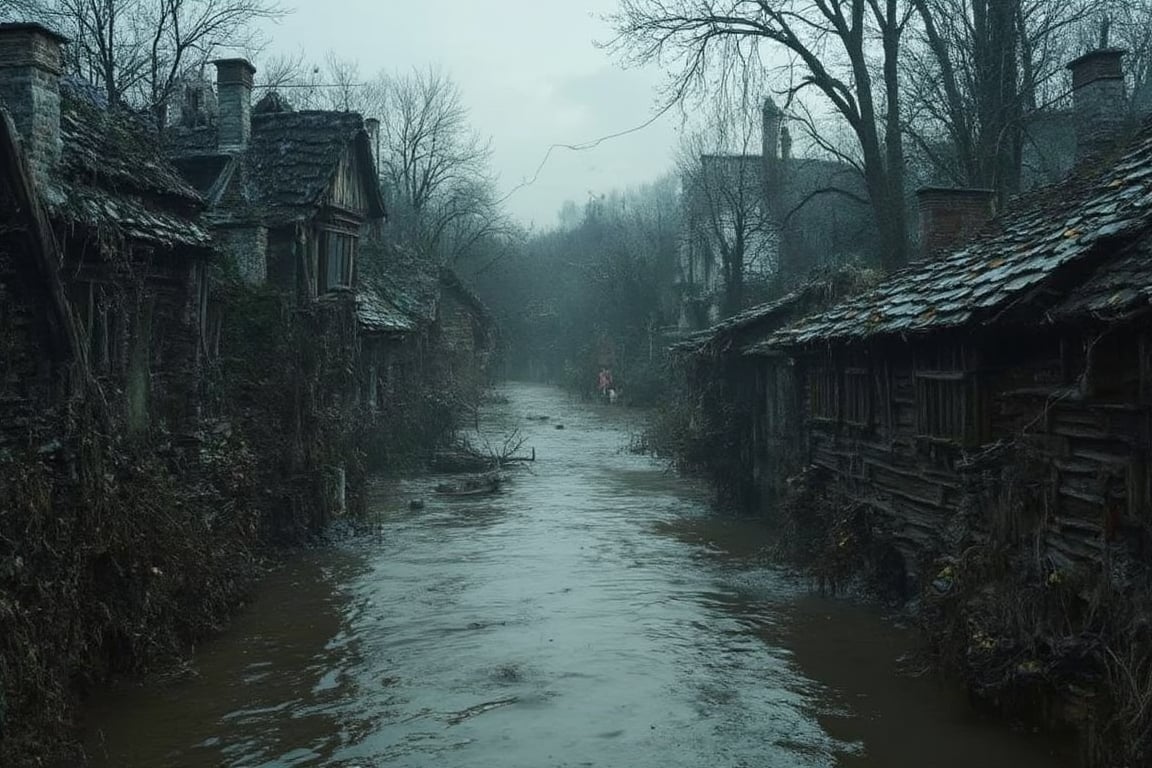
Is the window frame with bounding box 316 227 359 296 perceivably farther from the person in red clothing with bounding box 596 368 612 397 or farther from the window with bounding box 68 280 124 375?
the person in red clothing with bounding box 596 368 612 397

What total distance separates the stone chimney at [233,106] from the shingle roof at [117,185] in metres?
5.77

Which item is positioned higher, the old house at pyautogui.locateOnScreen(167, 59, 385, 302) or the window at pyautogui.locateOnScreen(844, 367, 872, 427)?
the old house at pyautogui.locateOnScreen(167, 59, 385, 302)

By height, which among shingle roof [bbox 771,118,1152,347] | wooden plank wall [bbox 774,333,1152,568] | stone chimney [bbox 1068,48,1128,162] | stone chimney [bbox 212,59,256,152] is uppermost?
stone chimney [bbox 212,59,256,152]

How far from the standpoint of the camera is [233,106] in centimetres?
2109

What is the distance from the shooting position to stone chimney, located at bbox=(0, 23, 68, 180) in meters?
11.0

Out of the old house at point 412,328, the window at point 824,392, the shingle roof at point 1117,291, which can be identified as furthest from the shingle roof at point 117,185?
the old house at point 412,328

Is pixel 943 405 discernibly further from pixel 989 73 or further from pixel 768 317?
pixel 989 73

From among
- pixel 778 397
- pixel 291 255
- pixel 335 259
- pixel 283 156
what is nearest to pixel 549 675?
pixel 778 397

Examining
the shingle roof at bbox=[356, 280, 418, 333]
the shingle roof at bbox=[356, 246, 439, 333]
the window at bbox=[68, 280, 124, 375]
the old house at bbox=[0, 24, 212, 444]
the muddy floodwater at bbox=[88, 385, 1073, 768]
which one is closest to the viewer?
the muddy floodwater at bbox=[88, 385, 1073, 768]

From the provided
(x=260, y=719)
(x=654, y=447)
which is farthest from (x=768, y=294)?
(x=260, y=719)

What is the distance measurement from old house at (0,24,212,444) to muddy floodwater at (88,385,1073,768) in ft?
10.7

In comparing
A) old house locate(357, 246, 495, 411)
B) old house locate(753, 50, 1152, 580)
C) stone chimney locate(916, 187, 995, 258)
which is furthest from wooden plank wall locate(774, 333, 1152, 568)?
old house locate(357, 246, 495, 411)

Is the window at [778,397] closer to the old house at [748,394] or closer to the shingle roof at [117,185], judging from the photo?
the old house at [748,394]

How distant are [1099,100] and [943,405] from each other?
6804 millimetres
